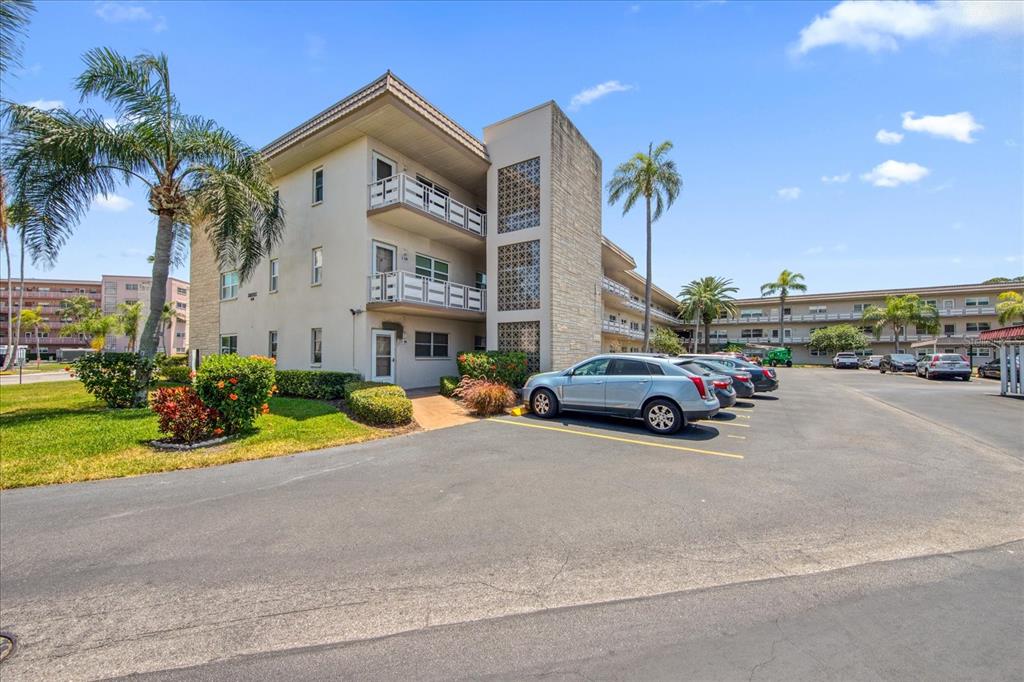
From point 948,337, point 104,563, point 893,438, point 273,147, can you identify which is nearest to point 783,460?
point 893,438

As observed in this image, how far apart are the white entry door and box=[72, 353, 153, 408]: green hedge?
636 cm

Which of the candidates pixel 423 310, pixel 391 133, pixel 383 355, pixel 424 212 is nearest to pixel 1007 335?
pixel 423 310

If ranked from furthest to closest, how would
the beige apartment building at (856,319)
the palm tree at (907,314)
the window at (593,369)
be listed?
the beige apartment building at (856,319) < the palm tree at (907,314) < the window at (593,369)

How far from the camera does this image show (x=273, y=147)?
651 inches

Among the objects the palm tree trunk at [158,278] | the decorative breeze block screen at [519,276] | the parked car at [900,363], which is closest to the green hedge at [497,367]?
the decorative breeze block screen at [519,276]

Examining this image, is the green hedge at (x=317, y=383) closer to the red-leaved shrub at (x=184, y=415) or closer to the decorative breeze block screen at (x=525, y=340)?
the red-leaved shrub at (x=184, y=415)

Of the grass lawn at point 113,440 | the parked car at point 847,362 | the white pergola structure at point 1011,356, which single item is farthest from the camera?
the parked car at point 847,362

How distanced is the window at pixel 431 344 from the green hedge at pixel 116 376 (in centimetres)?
855

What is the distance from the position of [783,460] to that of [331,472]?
25.6ft

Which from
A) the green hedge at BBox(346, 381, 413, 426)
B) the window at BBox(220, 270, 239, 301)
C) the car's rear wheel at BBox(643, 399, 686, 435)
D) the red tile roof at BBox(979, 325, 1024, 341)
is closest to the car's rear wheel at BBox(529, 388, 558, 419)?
the car's rear wheel at BBox(643, 399, 686, 435)

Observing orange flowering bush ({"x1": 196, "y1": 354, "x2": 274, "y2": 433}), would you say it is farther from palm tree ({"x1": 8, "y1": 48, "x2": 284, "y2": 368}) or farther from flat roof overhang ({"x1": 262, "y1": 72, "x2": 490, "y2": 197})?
flat roof overhang ({"x1": 262, "y1": 72, "x2": 490, "y2": 197})

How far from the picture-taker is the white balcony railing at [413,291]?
13961mm

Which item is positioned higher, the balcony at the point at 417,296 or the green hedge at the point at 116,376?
the balcony at the point at 417,296

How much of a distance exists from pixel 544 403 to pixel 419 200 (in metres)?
9.00
